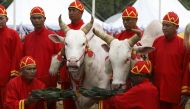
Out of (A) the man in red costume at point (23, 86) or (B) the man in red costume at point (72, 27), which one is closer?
(A) the man in red costume at point (23, 86)

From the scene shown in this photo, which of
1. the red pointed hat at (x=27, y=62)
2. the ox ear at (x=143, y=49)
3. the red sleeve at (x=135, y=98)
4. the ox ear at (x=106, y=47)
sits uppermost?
the ox ear at (x=106, y=47)

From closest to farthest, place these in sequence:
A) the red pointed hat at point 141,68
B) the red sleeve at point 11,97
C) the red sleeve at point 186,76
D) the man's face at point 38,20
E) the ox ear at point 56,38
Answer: the red pointed hat at point 141,68 < the red sleeve at point 186,76 < the red sleeve at point 11,97 < the ox ear at point 56,38 < the man's face at point 38,20

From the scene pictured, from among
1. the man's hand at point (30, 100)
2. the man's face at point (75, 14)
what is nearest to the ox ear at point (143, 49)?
the man's face at point (75, 14)

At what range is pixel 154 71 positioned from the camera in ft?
27.1

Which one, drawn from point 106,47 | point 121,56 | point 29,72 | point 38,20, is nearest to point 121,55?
point 121,56

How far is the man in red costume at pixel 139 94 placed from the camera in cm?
760

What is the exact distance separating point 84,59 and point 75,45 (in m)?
0.28

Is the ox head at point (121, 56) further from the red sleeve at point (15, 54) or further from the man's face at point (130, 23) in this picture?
the red sleeve at point (15, 54)

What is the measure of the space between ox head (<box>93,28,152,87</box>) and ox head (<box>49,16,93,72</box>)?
1.34ft

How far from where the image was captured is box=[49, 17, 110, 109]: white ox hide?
26.6 feet

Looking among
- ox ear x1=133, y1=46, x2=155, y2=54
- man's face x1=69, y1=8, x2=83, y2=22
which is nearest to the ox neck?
ox ear x1=133, y1=46, x2=155, y2=54

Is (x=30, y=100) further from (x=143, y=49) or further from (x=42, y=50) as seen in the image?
(x=143, y=49)

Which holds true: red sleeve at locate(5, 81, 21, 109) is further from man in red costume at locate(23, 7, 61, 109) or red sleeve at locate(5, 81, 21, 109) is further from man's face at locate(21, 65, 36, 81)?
man in red costume at locate(23, 7, 61, 109)

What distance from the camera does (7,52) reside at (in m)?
9.30
